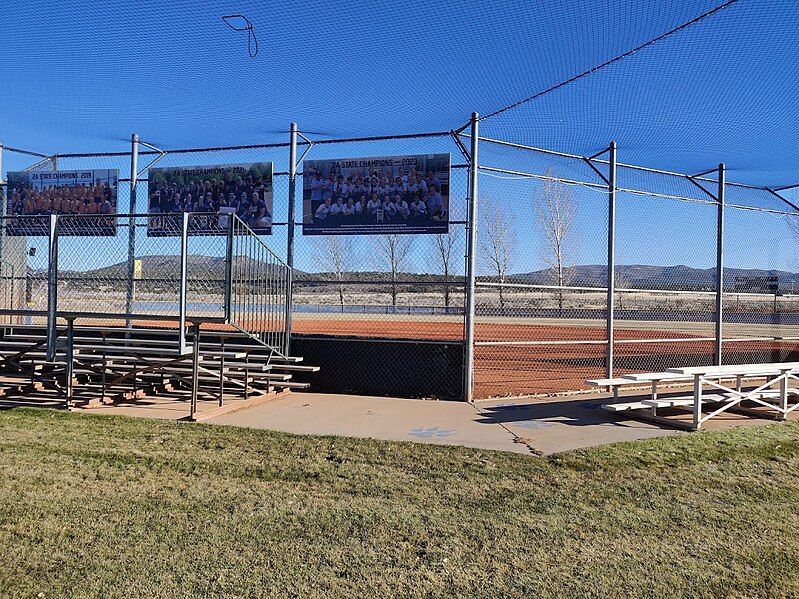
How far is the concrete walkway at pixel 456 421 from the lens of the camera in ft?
23.0

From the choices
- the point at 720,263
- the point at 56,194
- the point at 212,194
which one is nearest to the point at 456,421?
the point at 212,194

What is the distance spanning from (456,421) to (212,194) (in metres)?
5.56

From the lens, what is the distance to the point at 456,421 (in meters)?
7.92

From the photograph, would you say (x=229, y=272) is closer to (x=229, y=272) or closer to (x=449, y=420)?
(x=229, y=272)

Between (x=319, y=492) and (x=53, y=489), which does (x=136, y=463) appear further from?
(x=319, y=492)

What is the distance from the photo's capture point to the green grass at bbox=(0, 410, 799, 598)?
3549mm

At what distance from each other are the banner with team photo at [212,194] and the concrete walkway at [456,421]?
9.65ft

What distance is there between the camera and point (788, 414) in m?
8.85

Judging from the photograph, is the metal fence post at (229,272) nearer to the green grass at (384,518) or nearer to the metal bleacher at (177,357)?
the metal bleacher at (177,357)

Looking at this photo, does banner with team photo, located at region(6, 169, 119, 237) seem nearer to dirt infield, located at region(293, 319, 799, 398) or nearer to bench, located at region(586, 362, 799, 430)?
dirt infield, located at region(293, 319, 799, 398)

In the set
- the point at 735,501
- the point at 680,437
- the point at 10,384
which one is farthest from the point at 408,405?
the point at 10,384

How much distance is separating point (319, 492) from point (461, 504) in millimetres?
1089

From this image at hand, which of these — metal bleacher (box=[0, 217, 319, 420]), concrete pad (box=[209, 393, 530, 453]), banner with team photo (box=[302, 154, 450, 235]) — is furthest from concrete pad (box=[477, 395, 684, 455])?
metal bleacher (box=[0, 217, 319, 420])

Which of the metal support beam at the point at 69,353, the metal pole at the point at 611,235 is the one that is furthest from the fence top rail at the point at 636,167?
the metal support beam at the point at 69,353
